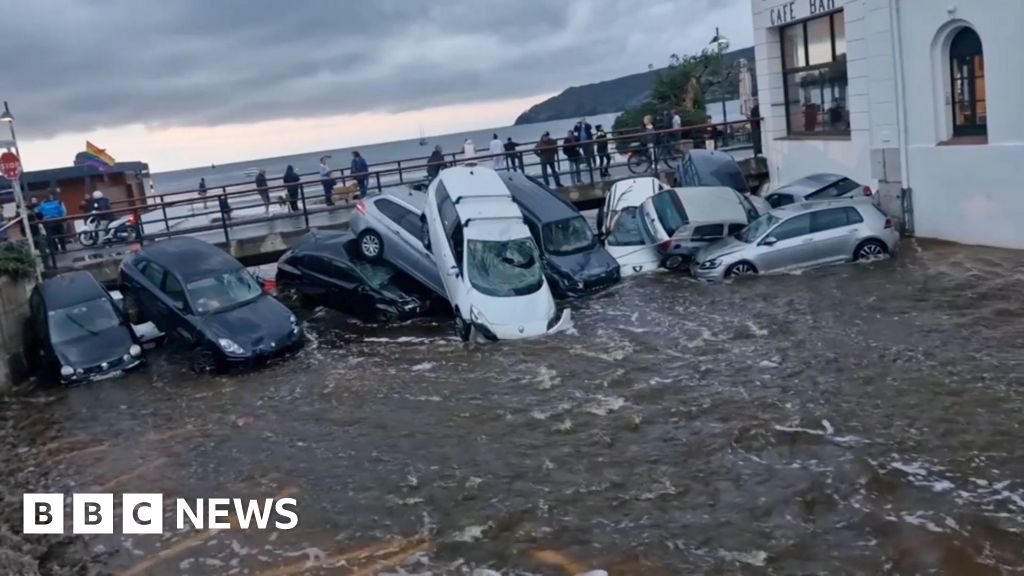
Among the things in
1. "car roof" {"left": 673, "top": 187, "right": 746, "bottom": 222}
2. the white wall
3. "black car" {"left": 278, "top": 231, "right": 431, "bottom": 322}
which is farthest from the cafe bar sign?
"black car" {"left": 278, "top": 231, "right": 431, "bottom": 322}

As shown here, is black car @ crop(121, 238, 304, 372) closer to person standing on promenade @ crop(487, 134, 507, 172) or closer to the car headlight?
the car headlight

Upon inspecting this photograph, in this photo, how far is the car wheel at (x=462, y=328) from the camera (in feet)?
50.0

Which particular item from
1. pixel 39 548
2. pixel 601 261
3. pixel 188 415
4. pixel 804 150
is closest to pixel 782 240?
pixel 601 261

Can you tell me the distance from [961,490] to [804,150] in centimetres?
1596

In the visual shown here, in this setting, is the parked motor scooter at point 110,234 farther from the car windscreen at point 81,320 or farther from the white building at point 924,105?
the white building at point 924,105

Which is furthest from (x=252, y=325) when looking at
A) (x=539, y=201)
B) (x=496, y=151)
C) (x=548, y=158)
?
(x=496, y=151)

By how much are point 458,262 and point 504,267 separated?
2.75ft

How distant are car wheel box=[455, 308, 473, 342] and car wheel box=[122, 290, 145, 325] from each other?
5.89 m

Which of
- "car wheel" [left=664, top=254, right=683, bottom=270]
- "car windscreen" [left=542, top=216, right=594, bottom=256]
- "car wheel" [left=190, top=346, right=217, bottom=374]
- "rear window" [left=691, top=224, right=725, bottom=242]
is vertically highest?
"car windscreen" [left=542, top=216, right=594, bottom=256]

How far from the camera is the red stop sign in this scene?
18.4m

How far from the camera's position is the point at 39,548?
8930 millimetres

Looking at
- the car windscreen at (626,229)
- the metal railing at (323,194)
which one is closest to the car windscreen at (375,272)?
the metal railing at (323,194)

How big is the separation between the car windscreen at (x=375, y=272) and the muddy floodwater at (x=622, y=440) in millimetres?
1081

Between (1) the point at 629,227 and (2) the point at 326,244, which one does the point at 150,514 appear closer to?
(2) the point at 326,244
